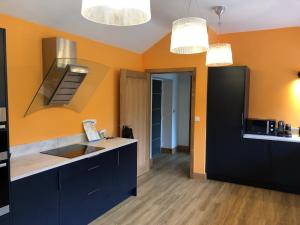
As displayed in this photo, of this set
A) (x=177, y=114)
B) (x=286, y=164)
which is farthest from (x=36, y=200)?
(x=177, y=114)

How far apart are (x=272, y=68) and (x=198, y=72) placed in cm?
123

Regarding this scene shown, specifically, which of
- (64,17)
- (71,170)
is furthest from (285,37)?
(71,170)

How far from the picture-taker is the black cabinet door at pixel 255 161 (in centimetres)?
391

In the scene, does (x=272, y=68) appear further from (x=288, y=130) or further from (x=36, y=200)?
(x=36, y=200)

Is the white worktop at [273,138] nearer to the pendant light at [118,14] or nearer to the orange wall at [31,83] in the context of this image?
the orange wall at [31,83]

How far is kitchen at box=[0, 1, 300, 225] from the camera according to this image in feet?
7.96

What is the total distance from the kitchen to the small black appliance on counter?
2 centimetres

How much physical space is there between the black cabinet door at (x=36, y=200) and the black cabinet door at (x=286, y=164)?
10.4 ft

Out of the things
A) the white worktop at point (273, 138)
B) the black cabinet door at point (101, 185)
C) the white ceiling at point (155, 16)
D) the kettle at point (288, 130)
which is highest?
the white ceiling at point (155, 16)

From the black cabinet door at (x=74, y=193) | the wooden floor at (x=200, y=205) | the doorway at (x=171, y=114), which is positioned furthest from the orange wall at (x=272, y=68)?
the black cabinet door at (x=74, y=193)

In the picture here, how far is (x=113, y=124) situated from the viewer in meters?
4.11

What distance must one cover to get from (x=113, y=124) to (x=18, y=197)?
218cm

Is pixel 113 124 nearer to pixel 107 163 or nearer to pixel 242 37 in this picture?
pixel 107 163

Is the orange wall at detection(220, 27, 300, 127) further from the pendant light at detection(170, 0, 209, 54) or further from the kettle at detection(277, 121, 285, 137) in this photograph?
the pendant light at detection(170, 0, 209, 54)
